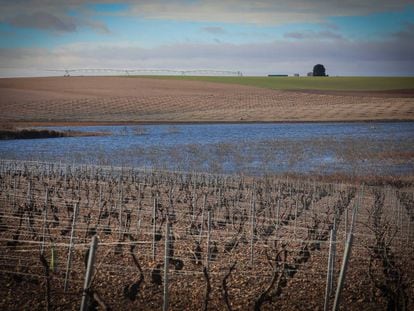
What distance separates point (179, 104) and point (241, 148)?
2614cm

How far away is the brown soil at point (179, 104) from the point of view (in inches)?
2242

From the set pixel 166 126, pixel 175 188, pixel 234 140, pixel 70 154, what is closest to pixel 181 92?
pixel 166 126

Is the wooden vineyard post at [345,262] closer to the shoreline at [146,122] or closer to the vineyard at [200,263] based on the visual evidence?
the vineyard at [200,263]

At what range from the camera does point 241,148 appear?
39.0m

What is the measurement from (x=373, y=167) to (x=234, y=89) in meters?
47.6

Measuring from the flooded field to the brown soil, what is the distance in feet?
16.3

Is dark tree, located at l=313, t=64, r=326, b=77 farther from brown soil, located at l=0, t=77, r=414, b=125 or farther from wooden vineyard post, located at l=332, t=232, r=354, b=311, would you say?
wooden vineyard post, located at l=332, t=232, r=354, b=311

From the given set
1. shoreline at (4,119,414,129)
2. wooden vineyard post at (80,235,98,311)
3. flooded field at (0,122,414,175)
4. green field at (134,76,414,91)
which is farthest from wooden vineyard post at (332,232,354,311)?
green field at (134,76,414,91)

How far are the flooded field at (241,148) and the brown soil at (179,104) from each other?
4.97 metres

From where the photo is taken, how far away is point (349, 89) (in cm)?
8206

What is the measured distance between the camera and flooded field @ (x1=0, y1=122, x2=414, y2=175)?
105ft

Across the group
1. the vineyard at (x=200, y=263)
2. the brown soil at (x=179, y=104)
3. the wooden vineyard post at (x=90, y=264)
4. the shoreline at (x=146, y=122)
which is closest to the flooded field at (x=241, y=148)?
the shoreline at (x=146, y=122)

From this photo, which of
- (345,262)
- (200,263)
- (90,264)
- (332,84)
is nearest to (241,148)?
(200,263)

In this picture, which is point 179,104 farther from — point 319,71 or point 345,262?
point 319,71
